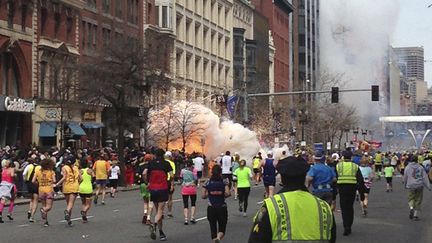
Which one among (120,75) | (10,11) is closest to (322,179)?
(120,75)

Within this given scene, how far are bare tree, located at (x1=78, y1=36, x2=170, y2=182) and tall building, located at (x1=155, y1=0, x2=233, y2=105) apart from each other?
19.7 m

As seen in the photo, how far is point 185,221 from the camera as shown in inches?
828

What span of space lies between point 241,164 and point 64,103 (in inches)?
905

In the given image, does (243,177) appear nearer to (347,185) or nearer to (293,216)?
(347,185)

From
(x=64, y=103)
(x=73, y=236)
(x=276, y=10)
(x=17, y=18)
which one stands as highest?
(x=276, y=10)

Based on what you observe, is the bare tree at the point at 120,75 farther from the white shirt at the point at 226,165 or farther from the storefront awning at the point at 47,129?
the white shirt at the point at 226,165

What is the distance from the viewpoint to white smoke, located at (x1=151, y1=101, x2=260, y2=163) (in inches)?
2257

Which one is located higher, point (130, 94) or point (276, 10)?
point (276, 10)

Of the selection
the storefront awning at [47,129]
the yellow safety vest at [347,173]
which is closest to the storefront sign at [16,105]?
the storefront awning at [47,129]

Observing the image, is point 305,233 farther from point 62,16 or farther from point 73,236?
point 62,16

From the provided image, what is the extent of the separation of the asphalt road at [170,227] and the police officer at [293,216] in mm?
11154

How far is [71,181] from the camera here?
70.7ft

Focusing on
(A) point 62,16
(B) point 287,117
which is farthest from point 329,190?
(B) point 287,117

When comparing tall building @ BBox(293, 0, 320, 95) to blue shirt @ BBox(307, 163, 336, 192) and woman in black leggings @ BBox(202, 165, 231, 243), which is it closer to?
blue shirt @ BBox(307, 163, 336, 192)
